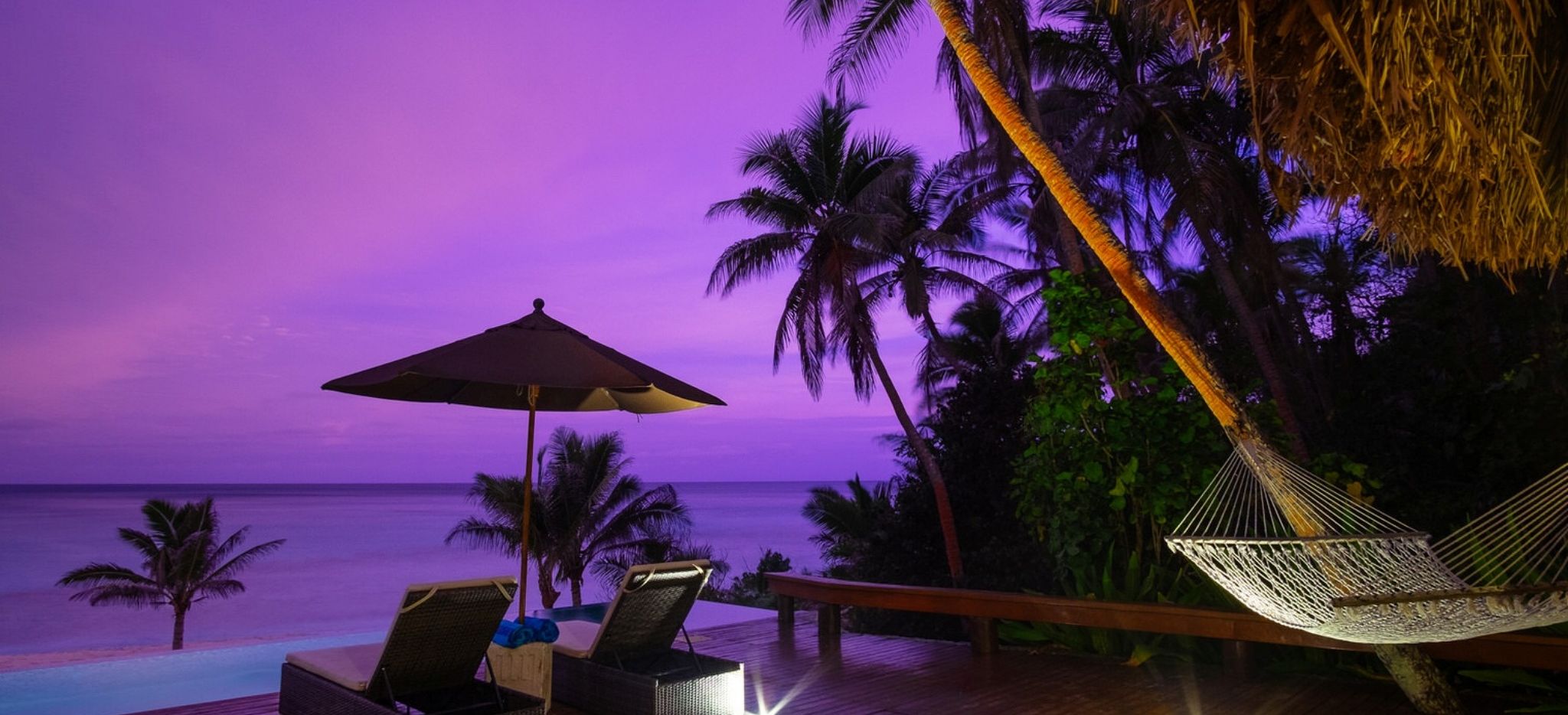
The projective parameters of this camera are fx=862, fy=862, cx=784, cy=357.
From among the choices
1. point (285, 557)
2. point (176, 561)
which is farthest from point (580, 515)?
point (285, 557)

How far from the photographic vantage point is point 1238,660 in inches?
173

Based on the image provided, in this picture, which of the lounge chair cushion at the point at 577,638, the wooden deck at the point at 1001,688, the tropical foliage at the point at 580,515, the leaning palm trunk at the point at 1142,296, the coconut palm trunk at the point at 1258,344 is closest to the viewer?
the leaning palm trunk at the point at 1142,296

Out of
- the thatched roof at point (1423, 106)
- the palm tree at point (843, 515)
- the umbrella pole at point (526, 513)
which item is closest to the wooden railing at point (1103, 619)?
the thatched roof at point (1423, 106)

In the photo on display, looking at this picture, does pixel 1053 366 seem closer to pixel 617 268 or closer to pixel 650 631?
pixel 650 631

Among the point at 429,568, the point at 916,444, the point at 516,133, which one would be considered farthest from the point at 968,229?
the point at 429,568

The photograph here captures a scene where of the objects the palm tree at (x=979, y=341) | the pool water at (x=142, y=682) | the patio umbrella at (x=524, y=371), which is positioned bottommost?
the pool water at (x=142, y=682)

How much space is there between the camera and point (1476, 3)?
2.17 meters

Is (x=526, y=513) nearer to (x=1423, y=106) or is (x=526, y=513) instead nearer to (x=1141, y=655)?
(x=1141, y=655)

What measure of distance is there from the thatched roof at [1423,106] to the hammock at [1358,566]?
2.95 feet

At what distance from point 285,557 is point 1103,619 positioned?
3338cm

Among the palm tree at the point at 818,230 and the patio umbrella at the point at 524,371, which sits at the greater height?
the palm tree at the point at 818,230

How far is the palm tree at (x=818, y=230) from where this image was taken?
12.7 meters

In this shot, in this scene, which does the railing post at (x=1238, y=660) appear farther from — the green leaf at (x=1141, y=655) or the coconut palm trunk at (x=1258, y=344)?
the coconut palm trunk at (x=1258, y=344)

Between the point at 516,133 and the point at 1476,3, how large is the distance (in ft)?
37.2
